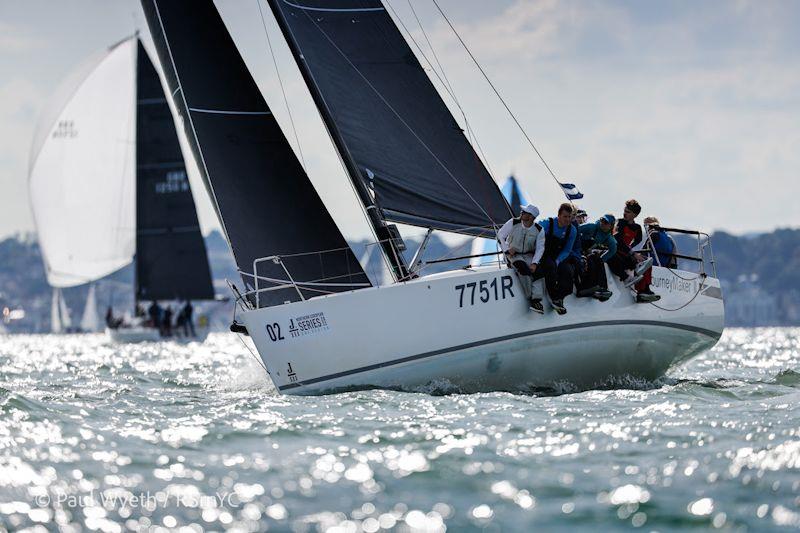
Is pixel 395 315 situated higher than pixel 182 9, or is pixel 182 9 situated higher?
pixel 182 9

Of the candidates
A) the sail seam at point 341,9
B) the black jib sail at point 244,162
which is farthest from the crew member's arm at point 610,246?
the sail seam at point 341,9

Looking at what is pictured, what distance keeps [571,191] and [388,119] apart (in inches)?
74.6

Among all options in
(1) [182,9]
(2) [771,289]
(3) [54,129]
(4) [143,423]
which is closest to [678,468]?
(4) [143,423]

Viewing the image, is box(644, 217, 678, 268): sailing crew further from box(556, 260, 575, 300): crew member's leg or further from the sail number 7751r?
the sail number 7751r

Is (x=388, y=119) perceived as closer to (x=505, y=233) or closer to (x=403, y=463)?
(x=505, y=233)

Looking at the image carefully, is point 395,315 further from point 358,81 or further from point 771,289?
point 771,289

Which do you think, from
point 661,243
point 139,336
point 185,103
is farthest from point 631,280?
point 139,336

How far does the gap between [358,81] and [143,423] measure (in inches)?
164

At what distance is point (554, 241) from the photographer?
32.3ft

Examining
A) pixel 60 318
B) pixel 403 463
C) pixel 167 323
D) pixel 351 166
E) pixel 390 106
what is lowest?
pixel 60 318

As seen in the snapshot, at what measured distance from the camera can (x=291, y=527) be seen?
15.3ft

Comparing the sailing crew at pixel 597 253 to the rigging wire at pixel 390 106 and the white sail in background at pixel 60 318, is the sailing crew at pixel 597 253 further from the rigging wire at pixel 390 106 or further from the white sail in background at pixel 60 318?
the white sail in background at pixel 60 318

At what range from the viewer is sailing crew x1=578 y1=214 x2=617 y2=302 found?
391 inches

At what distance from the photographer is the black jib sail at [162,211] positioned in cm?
3438
